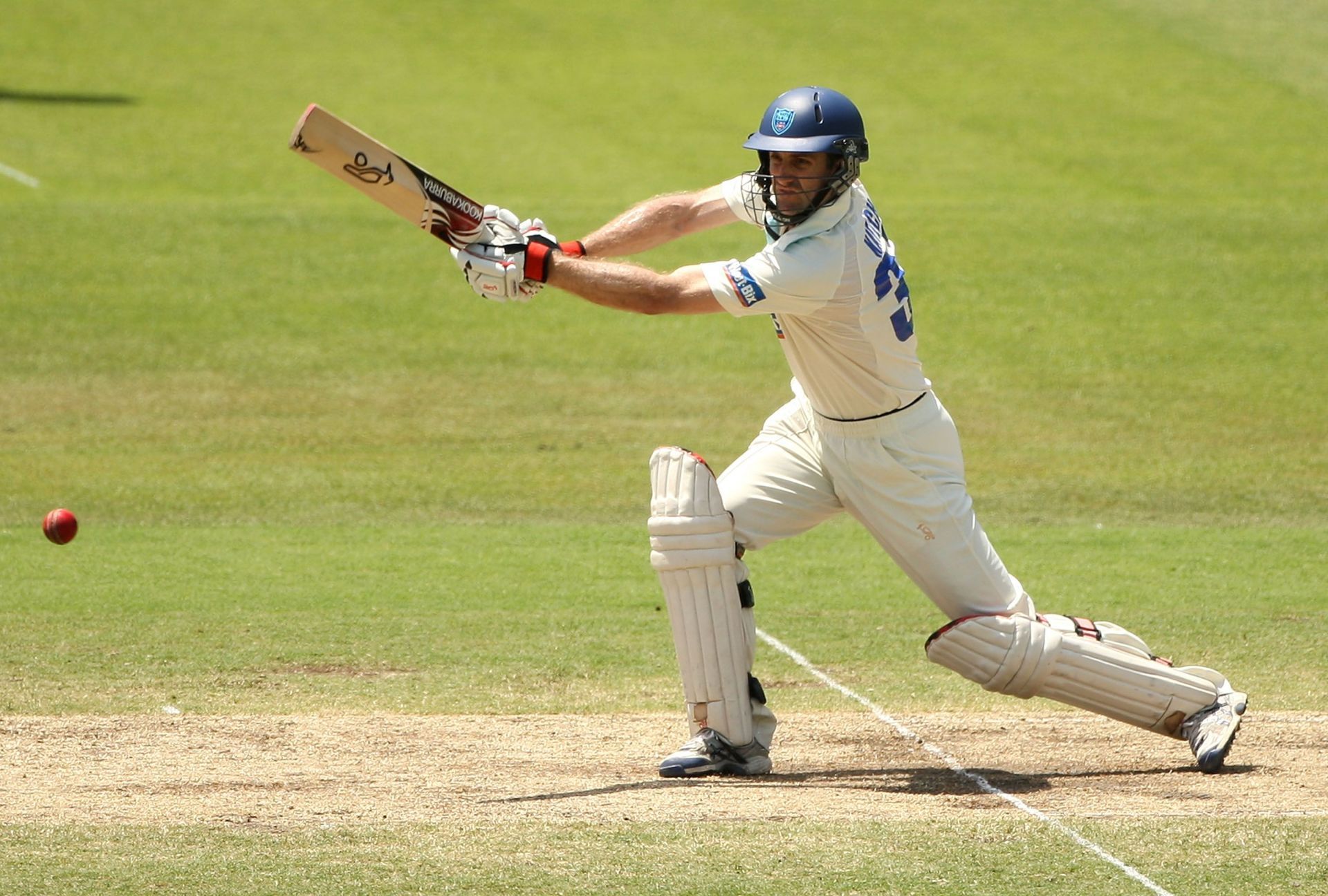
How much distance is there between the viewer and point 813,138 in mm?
5781

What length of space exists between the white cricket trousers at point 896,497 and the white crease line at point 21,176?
15.9 m

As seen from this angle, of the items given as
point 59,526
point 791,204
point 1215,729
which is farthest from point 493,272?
point 59,526

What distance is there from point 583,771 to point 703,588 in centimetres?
79

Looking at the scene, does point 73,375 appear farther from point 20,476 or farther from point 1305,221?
point 1305,221

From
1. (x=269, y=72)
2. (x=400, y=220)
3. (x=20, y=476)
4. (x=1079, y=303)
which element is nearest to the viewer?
(x=20, y=476)

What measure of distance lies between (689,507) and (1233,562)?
5.16 metres

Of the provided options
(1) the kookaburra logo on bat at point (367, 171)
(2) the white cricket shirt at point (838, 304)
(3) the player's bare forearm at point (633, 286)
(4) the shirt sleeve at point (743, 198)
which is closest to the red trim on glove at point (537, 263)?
(3) the player's bare forearm at point (633, 286)

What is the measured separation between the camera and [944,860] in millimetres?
4793

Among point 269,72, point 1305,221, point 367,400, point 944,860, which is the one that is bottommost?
point 944,860

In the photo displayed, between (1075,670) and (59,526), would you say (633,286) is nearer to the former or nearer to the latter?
(1075,670)

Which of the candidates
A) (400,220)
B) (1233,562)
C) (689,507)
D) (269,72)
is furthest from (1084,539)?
(269,72)

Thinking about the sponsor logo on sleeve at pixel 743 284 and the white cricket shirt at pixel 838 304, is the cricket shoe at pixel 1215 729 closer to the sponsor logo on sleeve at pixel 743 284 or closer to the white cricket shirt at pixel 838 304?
the white cricket shirt at pixel 838 304

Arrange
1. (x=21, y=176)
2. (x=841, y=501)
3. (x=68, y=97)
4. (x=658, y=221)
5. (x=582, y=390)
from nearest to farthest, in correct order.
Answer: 1. (x=841, y=501)
2. (x=658, y=221)
3. (x=582, y=390)
4. (x=21, y=176)
5. (x=68, y=97)

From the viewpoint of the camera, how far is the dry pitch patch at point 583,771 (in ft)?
17.5
